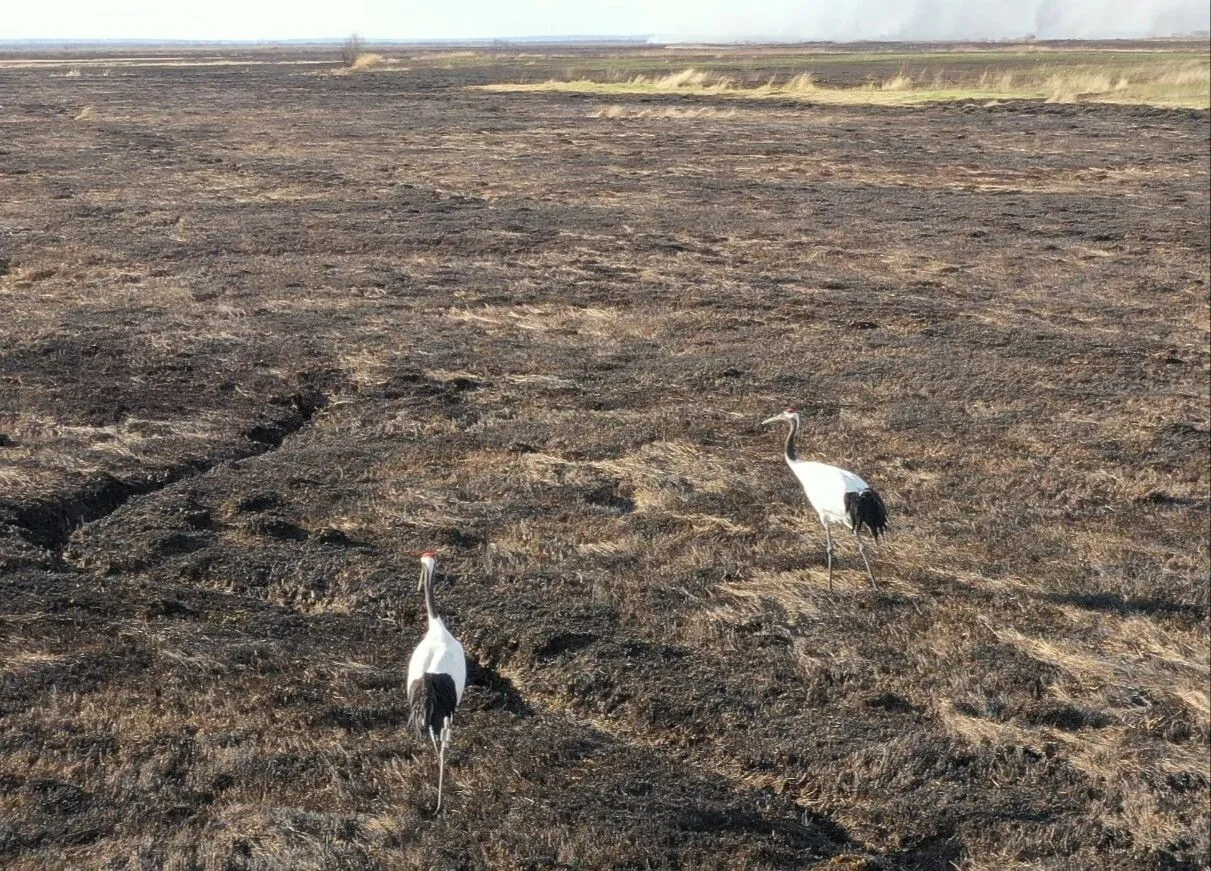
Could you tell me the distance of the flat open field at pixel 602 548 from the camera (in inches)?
223

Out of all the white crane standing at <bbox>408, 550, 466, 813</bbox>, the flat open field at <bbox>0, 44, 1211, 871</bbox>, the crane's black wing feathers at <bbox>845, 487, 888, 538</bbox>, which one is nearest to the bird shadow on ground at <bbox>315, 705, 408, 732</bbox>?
the flat open field at <bbox>0, 44, 1211, 871</bbox>

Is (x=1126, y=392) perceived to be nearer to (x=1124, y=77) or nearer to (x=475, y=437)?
(x=475, y=437)

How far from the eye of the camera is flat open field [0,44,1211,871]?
5.67 metres

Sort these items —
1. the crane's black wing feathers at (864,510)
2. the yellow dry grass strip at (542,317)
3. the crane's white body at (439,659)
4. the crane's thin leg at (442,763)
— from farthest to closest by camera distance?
the yellow dry grass strip at (542,317)
the crane's black wing feathers at (864,510)
the crane's white body at (439,659)
the crane's thin leg at (442,763)

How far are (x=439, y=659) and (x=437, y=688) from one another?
19 cm

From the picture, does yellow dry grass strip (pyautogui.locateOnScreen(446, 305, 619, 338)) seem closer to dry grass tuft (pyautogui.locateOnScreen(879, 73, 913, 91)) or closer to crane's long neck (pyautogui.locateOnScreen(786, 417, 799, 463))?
crane's long neck (pyautogui.locateOnScreen(786, 417, 799, 463))

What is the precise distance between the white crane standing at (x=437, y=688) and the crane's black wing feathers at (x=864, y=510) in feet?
9.91

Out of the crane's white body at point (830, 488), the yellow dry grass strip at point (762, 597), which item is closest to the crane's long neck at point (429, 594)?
the yellow dry grass strip at point (762, 597)

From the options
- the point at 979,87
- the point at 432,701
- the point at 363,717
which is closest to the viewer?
the point at 432,701

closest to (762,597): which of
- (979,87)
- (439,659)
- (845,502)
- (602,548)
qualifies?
(845,502)

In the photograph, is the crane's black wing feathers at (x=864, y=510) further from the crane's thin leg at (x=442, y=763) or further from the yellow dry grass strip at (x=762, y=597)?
the crane's thin leg at (x=442, y=763)

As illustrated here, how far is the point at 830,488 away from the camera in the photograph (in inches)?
315

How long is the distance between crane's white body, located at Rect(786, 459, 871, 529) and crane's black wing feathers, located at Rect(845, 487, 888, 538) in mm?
26

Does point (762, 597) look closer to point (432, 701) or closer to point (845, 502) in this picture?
point (845, 502)
